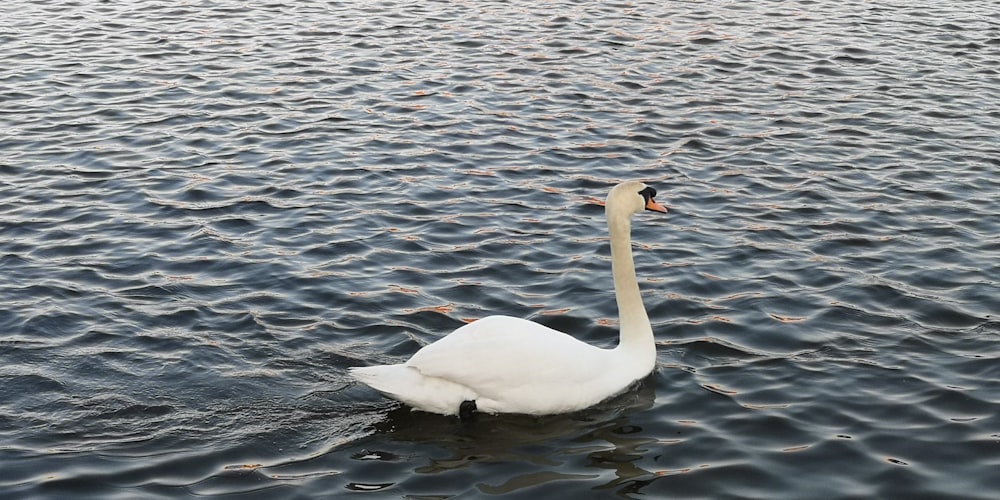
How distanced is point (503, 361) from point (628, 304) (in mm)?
1116

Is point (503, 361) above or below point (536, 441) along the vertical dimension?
above

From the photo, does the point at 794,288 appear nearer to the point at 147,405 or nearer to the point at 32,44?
the point at 147,405

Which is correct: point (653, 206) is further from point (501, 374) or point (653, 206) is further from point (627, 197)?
point (501, 374)

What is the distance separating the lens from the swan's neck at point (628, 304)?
8477mm

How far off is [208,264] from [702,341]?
4.02 metres

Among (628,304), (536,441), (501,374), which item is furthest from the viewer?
(628,304)

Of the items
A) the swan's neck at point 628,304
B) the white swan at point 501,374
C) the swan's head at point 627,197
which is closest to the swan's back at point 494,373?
the white swan at point 501,374

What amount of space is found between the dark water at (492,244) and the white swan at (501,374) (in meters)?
0.16

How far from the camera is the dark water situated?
24.9 ft

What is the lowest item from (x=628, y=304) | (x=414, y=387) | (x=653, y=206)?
(x=414, y=387)

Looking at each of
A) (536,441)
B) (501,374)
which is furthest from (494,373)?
(536,441)

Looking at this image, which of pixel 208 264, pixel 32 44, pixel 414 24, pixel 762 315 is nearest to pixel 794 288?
pixel 762 315

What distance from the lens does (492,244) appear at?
10953mm

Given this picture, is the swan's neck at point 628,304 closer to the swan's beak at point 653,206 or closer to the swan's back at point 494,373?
the swan's beak at point 653,206
